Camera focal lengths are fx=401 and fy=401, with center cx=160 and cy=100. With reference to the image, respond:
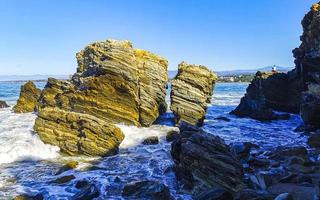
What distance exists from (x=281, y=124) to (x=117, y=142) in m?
18.0

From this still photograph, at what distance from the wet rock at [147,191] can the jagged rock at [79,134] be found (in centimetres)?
722

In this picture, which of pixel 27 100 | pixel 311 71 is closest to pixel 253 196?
pixel 311 71

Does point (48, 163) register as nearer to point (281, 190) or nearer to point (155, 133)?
point (155, 133)

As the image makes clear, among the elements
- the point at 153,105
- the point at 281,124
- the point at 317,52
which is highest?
the point at 317,52

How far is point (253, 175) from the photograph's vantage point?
53.2 feet

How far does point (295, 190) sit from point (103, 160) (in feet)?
33.8

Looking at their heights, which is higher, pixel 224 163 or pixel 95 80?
pixel 95 80

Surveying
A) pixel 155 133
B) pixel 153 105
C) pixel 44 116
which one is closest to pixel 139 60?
pixel 153 105

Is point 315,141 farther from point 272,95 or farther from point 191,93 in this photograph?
point 272,95

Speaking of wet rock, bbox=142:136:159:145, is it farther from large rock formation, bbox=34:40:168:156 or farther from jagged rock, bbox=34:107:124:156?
large rock formation, bbox=34:40:168:156

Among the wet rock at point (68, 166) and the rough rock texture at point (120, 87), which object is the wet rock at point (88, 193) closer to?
the wet rock at point (68, 166)

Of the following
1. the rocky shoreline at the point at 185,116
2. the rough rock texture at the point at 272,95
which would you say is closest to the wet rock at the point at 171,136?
the rocky shoreline at the point at 185,116

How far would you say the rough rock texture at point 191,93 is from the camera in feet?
103

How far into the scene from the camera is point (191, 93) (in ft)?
105
